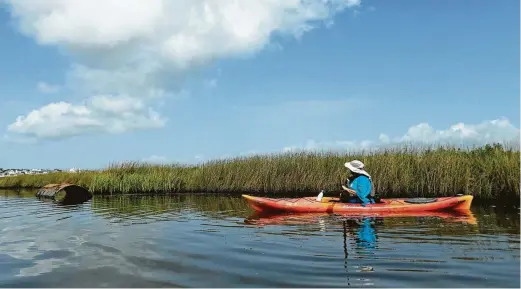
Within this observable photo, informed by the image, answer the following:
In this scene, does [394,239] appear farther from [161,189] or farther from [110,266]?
[161,189]

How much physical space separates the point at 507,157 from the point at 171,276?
12.4 meters

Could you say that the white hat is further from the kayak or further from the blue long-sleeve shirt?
the kayak

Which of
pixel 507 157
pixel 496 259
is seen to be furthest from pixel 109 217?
pixel 507 157

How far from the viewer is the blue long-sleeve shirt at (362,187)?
38.7 ft

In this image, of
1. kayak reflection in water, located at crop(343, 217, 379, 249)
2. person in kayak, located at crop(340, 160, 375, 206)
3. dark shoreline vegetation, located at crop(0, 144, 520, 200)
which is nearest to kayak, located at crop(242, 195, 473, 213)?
person in kayak, located at crop(340, 160, 375, 206)

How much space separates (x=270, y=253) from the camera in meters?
6.67

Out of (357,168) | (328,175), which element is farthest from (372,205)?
(328,175)

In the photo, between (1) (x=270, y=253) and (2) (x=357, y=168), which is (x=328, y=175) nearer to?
(2) (x=357, y=168)

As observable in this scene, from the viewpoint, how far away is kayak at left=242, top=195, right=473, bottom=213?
1144cm

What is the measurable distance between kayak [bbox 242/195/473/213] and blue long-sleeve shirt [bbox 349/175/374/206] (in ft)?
1.15

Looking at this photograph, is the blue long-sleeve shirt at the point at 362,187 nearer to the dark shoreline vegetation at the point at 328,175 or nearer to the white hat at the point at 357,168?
the white hat at the point at 357,168

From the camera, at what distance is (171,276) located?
5.49 metres

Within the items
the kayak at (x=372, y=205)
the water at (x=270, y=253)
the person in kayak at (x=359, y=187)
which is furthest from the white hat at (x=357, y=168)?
the water at (x=270, y=253)

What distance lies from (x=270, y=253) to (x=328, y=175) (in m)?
12.4
